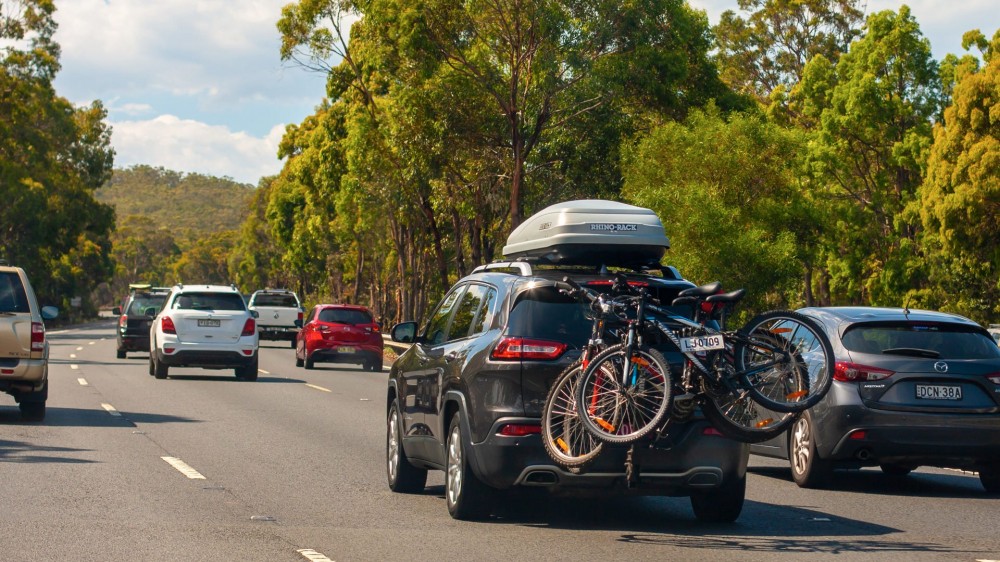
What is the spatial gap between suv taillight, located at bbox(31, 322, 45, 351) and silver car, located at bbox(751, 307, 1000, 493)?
9.41 metres

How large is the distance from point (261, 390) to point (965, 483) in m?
14.1

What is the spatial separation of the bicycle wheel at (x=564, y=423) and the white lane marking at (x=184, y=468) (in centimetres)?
439

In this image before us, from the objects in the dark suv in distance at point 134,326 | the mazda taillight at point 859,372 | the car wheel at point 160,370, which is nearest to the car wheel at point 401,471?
the mazda taillight at point 859,372

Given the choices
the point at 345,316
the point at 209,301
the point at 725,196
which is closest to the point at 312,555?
the point at 209,301

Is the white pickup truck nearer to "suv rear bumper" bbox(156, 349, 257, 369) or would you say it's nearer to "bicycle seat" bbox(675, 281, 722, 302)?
"suv rear bumper" bbox(156, 349, 257, 369)

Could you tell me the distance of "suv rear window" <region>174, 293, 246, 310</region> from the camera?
85.7 feet

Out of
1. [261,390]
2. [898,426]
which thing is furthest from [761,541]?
[261,390]

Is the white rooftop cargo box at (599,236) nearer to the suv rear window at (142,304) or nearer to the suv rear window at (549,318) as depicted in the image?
the suv rear window at (549,318)

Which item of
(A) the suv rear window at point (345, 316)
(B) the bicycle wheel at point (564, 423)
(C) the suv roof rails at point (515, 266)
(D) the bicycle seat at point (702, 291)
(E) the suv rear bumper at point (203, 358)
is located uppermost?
(C) the suv roof rails at point (515, 266)

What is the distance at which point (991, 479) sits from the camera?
12.2m

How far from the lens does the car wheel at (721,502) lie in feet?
30.4

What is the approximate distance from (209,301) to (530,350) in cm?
1837

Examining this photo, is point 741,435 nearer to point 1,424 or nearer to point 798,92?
point 1,424

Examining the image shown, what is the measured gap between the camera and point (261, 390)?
24.2 m
